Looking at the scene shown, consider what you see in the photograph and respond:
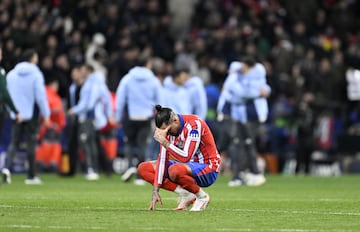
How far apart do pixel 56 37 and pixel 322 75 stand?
25.5ft

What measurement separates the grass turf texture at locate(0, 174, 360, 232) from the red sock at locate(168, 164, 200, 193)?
0.37 metres

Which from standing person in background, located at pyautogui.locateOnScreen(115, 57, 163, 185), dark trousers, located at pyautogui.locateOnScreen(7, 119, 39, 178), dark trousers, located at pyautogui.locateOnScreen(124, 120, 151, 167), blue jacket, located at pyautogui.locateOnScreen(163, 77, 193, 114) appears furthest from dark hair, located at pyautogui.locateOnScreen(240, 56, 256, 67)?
dark trousers, located at pyautogui.locateOnScreen(7, 119, 39, 178)

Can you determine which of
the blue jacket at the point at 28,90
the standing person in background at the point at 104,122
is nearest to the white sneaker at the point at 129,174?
the blue jacket at the point at 28,90

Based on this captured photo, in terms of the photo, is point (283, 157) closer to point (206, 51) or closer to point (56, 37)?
point (206, 51)

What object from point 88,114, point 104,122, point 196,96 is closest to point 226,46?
point 104,122

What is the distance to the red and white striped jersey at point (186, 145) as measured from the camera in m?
14.6

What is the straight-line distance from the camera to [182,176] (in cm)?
1460

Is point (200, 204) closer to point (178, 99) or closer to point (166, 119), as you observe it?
point (166, 119)

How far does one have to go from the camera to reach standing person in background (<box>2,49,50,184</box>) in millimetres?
23656

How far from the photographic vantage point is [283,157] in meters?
33.3

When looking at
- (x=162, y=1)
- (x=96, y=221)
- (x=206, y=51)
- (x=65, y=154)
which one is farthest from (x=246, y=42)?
(x=96, y=221)

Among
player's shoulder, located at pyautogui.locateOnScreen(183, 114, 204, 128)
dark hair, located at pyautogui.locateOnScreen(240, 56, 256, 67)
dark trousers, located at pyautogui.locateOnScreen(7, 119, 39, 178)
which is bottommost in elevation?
dark trousers, located at pyautogui.locateOnScreen(7, 119, 39, 178)

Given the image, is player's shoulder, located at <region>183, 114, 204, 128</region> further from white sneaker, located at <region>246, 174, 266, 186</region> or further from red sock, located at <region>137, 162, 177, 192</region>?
white sneaker, located at <region>246, 174, 266, 186</region>

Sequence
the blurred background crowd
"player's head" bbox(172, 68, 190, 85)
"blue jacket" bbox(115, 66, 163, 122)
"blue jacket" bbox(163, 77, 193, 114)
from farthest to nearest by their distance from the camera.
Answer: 1. the blurred background crowd
2. "blue jacket" bbox(163, 77, 193, 114)
3. "player's head" bbox(172, 68, 190, 85)
4. "blue jacket" bbox(115, 66, 163, 122)
